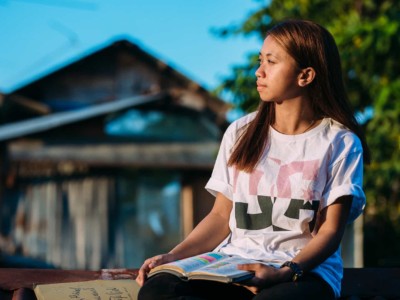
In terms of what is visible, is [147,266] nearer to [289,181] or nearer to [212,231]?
[212,231]

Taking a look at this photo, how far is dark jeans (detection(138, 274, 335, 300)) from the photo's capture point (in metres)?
2.56

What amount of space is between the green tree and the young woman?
6581mm

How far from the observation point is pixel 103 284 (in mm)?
3023

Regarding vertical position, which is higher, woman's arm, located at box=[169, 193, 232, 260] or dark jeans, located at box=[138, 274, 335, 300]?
woman's arm, located at box=[169, 193, 232, 260]

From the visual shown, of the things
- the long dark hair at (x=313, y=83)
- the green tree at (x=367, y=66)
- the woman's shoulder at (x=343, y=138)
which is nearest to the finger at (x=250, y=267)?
the long dark hair at (x=313, y=83)

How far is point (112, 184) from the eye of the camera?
1329cm

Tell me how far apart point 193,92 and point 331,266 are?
15.0 metres

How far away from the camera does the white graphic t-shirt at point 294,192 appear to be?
2.84m

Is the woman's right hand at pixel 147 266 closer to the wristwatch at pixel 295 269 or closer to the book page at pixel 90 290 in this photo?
the book page at pixel 90 290

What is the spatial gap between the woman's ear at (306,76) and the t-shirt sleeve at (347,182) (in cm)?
31

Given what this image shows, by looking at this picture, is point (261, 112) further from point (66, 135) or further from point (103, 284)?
point (66, 135)

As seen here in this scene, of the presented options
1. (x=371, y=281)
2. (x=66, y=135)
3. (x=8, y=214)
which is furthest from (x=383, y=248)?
(x=371, y=281)

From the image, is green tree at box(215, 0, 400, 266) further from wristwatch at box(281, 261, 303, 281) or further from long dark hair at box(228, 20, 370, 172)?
wristwatch at box(281, 261, 303, 281)

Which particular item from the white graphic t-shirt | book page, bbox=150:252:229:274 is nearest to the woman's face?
the white graphic t-shirt
